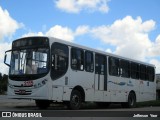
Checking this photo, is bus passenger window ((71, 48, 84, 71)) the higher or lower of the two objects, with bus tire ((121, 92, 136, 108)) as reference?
higher

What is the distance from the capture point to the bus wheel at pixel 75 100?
1930cm

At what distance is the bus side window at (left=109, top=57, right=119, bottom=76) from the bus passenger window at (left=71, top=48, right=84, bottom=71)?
10.9 ft

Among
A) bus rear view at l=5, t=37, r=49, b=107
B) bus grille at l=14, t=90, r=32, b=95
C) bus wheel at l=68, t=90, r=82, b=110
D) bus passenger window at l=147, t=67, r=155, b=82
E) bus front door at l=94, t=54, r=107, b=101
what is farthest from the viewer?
bus passenger window at l=147, t=67, r=155, b=82

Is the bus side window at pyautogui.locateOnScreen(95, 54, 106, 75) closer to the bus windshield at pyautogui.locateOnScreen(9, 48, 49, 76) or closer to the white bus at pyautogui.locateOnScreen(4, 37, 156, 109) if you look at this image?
the white bus at pyautogui.locateOnScreen(4, 37, 156, 109)

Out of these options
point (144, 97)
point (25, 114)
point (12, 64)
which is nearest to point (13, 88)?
point (12, 64)

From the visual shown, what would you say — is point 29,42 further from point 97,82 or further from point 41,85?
point 97,82

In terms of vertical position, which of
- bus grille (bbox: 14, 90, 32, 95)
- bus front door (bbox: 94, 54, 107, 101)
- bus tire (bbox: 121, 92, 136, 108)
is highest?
bus front door (bbox: 94, 54, 107, 101)

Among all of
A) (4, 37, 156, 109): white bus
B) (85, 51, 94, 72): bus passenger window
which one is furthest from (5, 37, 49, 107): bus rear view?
(85, 51, 94, 72): bus passenger window

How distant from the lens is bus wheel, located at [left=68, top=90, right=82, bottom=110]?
19.3m

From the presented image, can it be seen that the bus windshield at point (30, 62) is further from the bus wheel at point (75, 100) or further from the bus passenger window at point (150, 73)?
the bus passenger window at point (150, 73)

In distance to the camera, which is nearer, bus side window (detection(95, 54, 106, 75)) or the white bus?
the white bus

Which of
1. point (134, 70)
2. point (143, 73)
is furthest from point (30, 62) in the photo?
point (143, 73)

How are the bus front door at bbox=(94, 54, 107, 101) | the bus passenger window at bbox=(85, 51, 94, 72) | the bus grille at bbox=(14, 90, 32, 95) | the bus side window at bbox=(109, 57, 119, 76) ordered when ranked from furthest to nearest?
the bus side window at bbox=(109, 57, 119, 76), the bus front door at bbox=(94, 54, 107, 101), the bus passenger window at bbox=(85, 51, 94, 72), the bus grille at bbox=(14, 90, 32, 95)

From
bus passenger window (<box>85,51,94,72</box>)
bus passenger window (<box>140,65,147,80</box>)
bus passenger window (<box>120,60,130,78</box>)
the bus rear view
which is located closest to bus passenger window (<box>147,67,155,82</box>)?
bus passenger window (<box>140,65,147,80</box>)
